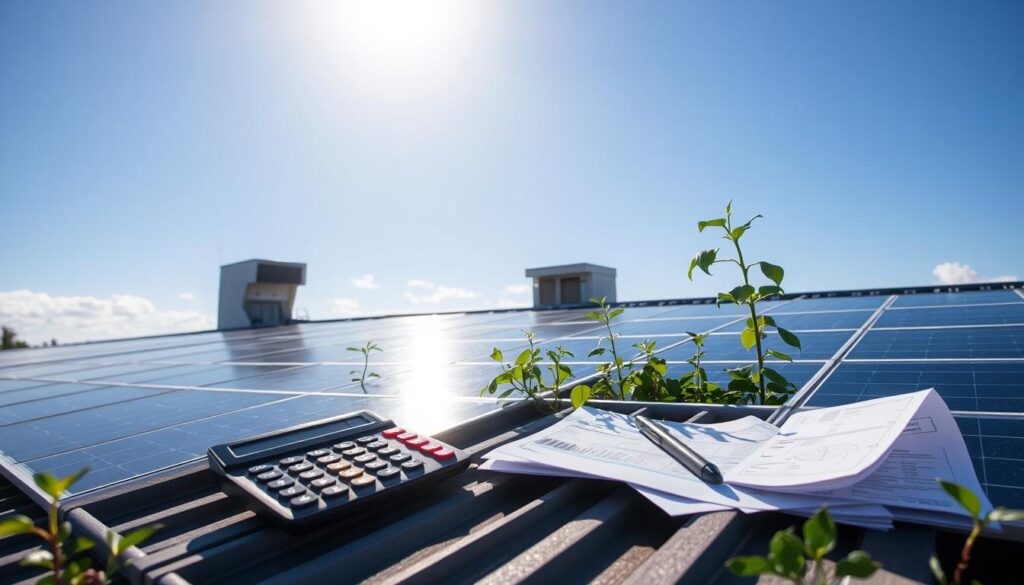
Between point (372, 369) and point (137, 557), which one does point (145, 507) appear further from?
point (372, 369)

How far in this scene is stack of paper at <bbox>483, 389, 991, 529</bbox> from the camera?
107cm

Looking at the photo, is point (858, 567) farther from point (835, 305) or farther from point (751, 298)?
point (835, 305)

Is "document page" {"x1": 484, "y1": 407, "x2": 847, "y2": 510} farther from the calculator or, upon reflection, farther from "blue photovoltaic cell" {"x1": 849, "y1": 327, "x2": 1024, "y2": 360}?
"blue photovoltaic cell" {"x1": 849, "y1": 327, "x2": 1024, "y2": 360}

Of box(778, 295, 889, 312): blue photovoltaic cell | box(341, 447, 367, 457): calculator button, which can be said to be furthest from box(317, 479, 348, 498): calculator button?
box(778, 295, 889, 312): blue photovoltaic cell

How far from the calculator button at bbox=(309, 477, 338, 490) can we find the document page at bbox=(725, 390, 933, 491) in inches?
36.9

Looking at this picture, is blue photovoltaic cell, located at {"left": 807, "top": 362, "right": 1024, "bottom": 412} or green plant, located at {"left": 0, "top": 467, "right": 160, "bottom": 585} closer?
green plant, located at {"left": 0, "top": 467, "right": 160, "bottom": 585}

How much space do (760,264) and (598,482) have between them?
1.12 metres

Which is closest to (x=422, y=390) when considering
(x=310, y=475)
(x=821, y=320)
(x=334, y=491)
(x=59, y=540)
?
(x=310, y=475)

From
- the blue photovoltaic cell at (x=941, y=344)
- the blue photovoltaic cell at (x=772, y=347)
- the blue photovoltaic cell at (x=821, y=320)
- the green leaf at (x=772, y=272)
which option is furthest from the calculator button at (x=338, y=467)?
the blue photovoltaic cell at (x=821, y=320)

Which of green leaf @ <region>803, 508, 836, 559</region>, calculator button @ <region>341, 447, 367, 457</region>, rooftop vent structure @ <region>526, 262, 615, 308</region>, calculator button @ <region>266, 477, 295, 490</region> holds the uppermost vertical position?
rooftop vent structure @ <region>526, 262, 615, 308</region>

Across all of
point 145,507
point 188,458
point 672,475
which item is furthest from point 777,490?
point 188,458

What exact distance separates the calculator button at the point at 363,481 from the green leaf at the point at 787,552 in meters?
0.91

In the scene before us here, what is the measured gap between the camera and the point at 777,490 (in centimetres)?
114

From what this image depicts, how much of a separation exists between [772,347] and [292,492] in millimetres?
3499
